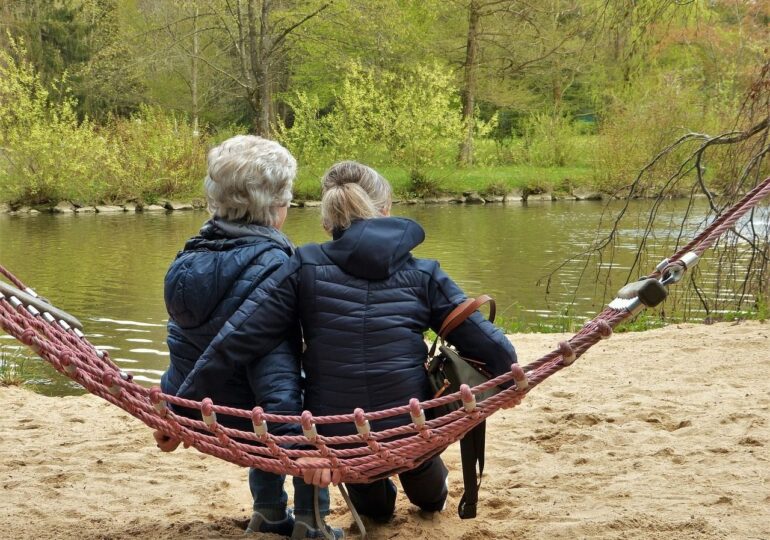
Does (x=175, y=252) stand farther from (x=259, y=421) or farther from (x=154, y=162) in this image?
(x=259, y=421)

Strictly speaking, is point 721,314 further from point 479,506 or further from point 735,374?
point 479,506

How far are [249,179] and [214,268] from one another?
266 mm

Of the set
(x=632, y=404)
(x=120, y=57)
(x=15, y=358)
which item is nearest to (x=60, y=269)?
(x=15, y=358)

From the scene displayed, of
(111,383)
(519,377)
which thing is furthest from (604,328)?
(111,383)

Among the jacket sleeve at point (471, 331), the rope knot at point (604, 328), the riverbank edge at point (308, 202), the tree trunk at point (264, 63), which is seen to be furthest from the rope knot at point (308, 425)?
the tree trunk at point (264, 63)

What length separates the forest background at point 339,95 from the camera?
68.9ft

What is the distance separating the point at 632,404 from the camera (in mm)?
4098

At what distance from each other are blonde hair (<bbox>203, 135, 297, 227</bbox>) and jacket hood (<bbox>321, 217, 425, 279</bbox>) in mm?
228

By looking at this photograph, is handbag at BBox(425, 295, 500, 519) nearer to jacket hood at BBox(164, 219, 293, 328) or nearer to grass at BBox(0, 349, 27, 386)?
jacket hood at BBox(164, 219, 293, 328)

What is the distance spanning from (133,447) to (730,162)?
13.8ft

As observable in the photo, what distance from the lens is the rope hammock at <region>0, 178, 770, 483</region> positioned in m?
2.22

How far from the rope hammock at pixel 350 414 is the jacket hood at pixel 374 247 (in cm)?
38

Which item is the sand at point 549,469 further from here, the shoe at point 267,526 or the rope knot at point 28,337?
the rope knot at point 28,337

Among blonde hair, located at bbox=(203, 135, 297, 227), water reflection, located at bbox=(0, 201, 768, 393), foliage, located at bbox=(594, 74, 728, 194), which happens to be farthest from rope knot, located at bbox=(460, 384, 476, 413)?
foliage, located at bbox=(594, 74, 728, 194)
